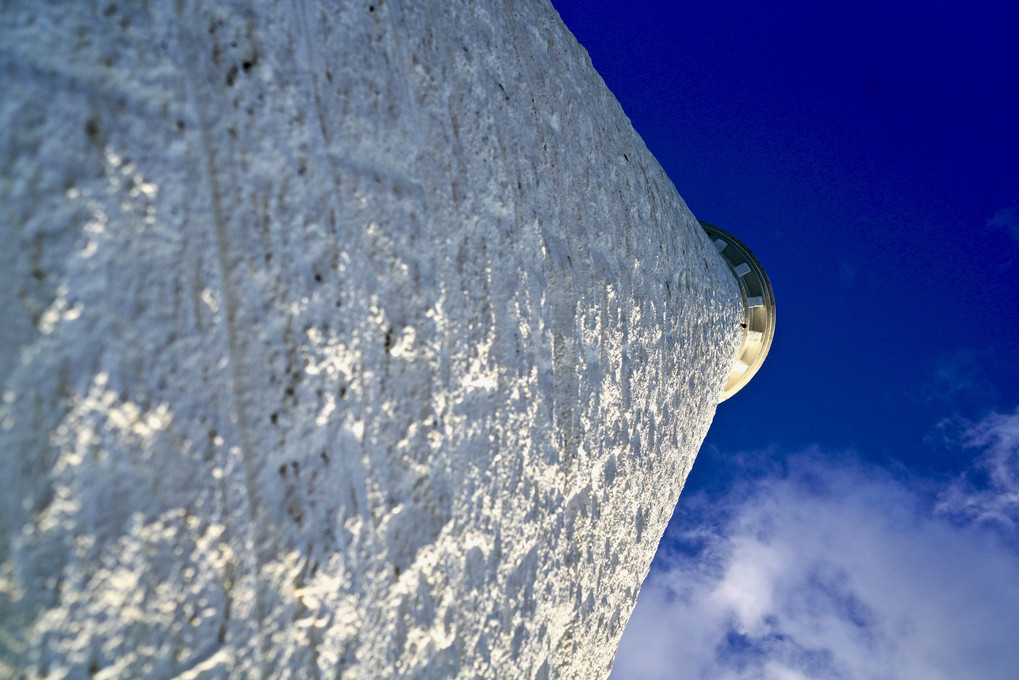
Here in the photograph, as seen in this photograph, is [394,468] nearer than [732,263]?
Yes

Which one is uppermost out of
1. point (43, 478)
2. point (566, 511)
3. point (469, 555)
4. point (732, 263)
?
point (732, 263)

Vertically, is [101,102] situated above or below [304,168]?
below

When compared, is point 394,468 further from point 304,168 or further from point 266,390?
point 304,168

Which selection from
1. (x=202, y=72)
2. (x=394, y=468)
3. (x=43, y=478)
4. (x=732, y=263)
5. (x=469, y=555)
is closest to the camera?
(x=43, y=478)

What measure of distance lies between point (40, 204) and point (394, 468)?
604 mm

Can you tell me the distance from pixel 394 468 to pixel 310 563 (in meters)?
0.20

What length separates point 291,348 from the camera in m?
0.87

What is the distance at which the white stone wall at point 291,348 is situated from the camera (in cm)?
65

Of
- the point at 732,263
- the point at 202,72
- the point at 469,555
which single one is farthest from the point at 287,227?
the point at 732,263

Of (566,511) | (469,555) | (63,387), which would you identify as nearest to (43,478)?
(63,387)

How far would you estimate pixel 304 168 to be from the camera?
3.06ft

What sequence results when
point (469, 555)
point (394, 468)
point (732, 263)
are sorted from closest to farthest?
point (394, 468)
point (469, 555)
point (732, 263)

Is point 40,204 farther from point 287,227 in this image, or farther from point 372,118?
point 372,118

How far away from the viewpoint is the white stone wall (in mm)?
653
